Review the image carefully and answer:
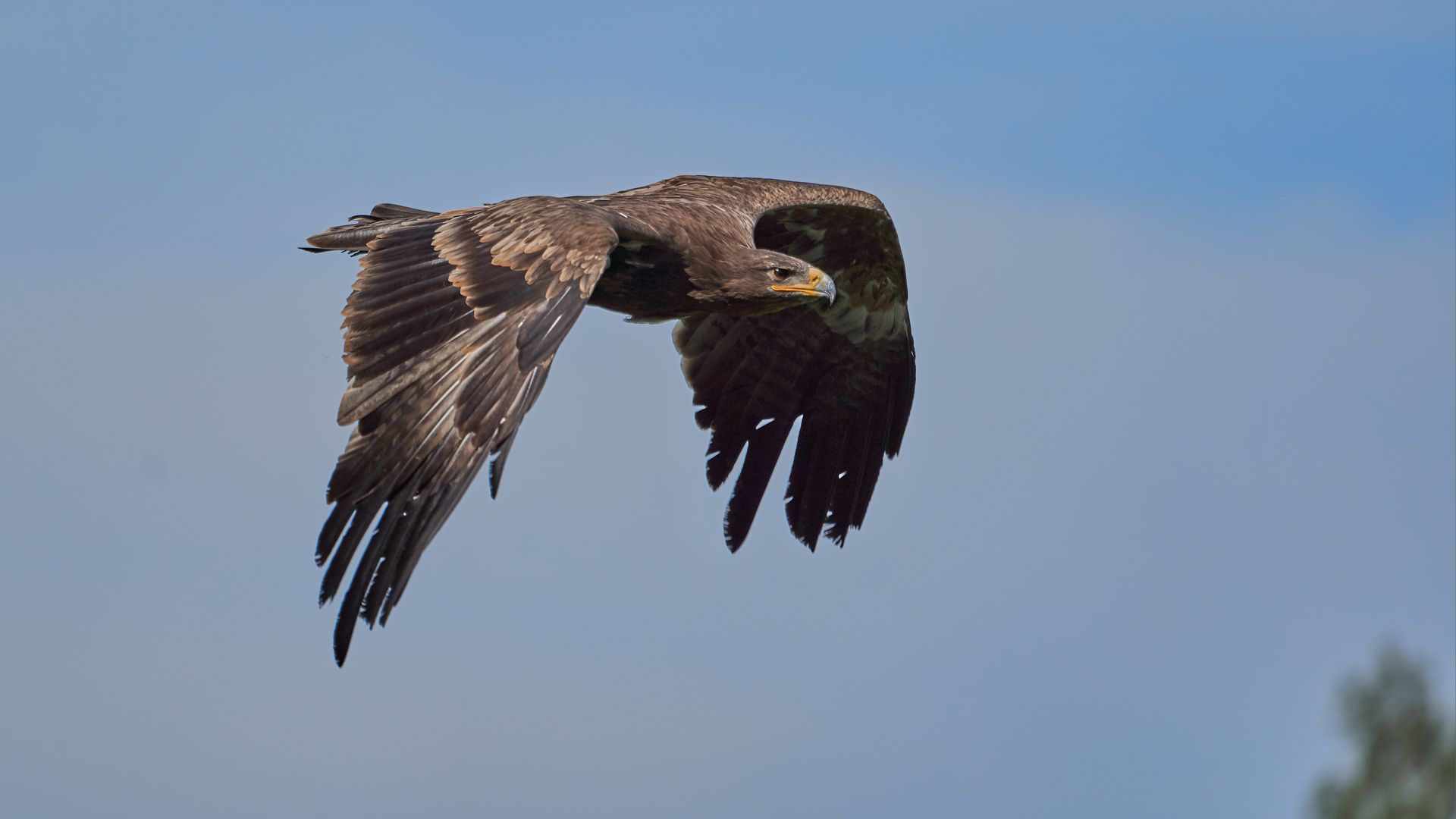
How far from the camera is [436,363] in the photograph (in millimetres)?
7219

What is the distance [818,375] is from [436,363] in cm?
411

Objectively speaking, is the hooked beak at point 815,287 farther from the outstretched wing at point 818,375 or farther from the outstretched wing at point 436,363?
the outstretched wing at point 818,375

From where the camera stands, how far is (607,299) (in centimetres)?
916

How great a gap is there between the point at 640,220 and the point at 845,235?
2.40 metres

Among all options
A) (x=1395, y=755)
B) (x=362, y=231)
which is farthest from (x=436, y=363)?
(x=1395, y=755)

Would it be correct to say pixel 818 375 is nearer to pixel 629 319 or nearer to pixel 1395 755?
pixel 629 319

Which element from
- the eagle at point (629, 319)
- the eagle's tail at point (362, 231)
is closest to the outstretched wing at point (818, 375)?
the eagle at point (629, 319)

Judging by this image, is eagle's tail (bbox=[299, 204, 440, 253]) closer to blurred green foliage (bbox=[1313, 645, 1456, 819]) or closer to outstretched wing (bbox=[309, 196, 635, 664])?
outstretched wing (bbox=[309, 196, 635, 664])

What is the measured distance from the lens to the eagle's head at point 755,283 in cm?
891

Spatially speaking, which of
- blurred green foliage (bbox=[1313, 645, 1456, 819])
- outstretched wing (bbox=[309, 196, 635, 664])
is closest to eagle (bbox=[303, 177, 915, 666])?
outstretched wing (bbox=[309, 196, 635, 664])

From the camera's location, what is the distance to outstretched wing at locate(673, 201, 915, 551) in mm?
10594

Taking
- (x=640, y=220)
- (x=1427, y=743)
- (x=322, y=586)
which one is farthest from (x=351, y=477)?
(x=1427, y=743)

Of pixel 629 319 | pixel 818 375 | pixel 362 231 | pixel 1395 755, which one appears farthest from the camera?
pixel 1395 755

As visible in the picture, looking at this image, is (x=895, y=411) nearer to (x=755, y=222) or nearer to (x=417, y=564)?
(x=755, y=222)
